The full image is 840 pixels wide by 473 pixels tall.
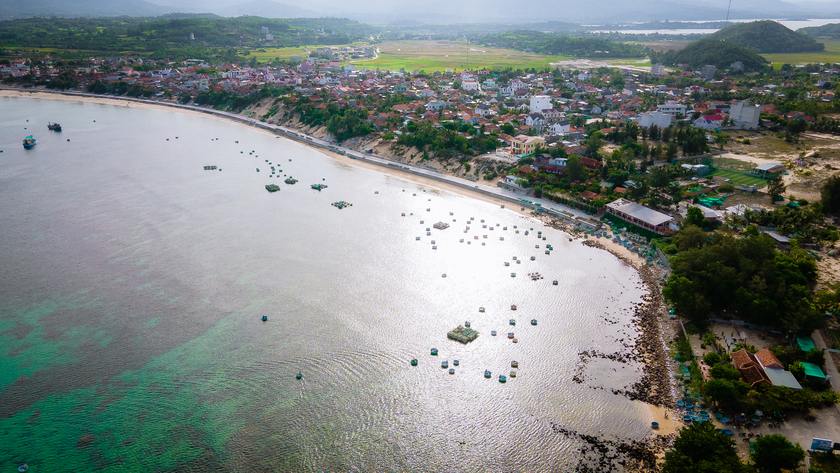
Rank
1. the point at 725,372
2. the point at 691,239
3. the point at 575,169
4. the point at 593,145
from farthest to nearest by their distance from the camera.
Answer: the point at 593,145 → the point at 575,169 → the point at 691,239 → the point at 725,372

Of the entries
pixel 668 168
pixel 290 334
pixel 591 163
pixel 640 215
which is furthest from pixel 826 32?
pixel 290 334

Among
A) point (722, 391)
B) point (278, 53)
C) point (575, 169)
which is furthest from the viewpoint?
point (278, 53)

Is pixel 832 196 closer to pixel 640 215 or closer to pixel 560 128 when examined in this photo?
pixel 640 215

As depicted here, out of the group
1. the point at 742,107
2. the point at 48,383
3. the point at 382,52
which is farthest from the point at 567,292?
the point at 382,52

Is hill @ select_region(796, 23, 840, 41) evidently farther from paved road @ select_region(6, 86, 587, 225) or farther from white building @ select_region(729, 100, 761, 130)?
paved road @ select_region(6, 86, 587, 225)

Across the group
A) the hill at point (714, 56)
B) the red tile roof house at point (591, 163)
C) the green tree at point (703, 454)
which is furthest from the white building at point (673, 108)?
the green tree at point (703, 454)

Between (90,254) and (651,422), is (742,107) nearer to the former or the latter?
(651,422)

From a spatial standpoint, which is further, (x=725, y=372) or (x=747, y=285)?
(x=747, y=285)
